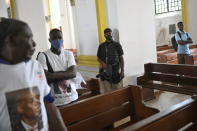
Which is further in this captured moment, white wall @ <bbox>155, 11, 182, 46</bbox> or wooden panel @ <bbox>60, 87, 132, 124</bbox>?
white wall @ <bbox>155, 11, 182, 46</bbox>

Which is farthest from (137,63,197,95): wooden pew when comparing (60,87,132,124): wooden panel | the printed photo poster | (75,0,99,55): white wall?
the printed photo poster

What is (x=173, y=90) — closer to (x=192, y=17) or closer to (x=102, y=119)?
(x=102, y=119)

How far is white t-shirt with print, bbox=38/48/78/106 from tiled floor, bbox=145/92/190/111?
2765mm

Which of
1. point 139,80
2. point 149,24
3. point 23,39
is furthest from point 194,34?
point 23,39

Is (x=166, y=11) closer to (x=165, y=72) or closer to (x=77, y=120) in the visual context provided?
(x=165, y=72)

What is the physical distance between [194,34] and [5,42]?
32.8 feet

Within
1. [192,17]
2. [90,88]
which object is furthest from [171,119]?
[192,17]

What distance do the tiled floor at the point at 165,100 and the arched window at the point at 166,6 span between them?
826 centimetres

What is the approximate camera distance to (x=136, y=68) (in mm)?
5570

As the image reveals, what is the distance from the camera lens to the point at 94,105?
106 inches

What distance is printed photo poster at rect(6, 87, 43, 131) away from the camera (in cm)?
126

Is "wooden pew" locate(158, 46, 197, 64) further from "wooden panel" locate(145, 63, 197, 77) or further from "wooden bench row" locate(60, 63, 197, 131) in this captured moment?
"wooden bench row" locate(60, 63, 197, 131)

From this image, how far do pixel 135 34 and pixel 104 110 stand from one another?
301 cm

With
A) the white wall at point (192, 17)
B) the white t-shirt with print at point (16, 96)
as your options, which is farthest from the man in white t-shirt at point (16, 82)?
the white wall at point (192, 17)
